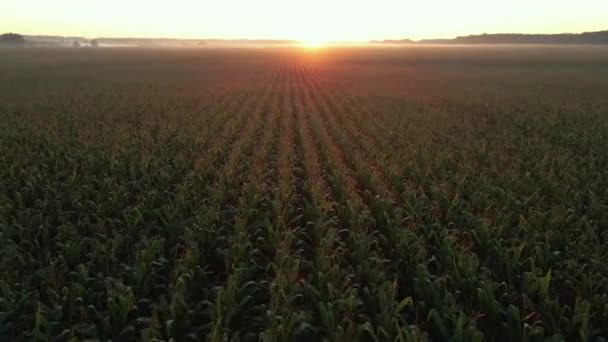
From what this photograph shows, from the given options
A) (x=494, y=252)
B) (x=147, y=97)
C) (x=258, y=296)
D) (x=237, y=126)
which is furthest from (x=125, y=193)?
(x=147, y=97)

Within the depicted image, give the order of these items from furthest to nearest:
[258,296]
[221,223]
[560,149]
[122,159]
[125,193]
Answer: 1. [560,149]
2. [122,159]
3. [125,193]
4. [221,223]
5. [258,296]

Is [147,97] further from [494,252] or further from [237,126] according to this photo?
[494,252]

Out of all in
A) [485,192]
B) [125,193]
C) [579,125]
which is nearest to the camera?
[125,193]

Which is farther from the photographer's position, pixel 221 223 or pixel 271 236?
pixel 221 223

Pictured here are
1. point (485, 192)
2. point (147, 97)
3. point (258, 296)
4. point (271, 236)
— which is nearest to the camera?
point (258, 296)

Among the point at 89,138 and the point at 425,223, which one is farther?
the point at 89,138

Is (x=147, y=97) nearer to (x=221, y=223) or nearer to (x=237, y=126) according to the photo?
(x=237, y=126)

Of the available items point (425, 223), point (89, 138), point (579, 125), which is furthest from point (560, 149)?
point (89, 138)
